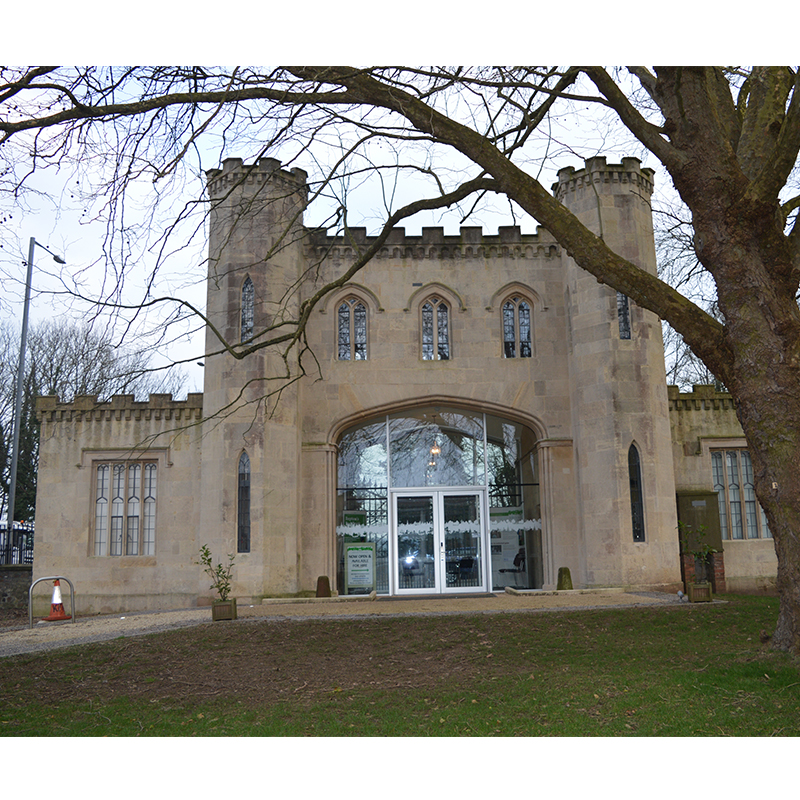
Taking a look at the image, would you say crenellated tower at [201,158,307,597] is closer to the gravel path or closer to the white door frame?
the gravel path

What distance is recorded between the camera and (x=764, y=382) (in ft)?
23.5

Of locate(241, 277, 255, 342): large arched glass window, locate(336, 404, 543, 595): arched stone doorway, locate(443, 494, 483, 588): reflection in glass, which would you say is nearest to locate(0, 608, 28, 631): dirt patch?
locate(336, 404, 543, 595): arched stone doorway

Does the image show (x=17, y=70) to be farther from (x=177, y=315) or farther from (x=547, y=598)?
(x=547, y=598)

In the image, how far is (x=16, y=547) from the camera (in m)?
23.8

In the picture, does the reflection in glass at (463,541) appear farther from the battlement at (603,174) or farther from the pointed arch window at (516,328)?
the battlement at (603,174)

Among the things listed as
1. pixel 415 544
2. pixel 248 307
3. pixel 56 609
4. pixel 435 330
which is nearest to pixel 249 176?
pixel 248 307

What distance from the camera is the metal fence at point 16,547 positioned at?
74.8ft

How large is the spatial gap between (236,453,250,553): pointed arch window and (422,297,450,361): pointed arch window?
4.63m

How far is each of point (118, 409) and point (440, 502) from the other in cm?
769

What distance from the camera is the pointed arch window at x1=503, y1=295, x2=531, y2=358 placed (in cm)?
1800

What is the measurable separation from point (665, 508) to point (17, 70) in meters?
13.6

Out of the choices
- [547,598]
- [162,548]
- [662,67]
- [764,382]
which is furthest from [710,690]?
[162,548]

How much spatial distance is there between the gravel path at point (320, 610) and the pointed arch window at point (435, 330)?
545 cm

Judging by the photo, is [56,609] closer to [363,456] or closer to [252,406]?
[252,406]
